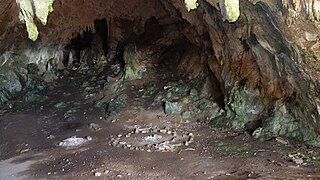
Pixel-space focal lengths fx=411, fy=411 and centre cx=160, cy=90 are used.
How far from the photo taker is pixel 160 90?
11211 millimetres

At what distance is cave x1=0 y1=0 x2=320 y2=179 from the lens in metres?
6.57

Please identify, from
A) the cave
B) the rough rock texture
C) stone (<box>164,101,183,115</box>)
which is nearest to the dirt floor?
the cave

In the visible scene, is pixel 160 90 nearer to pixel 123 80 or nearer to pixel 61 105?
pixel 123 80

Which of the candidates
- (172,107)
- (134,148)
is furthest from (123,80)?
(134,148)

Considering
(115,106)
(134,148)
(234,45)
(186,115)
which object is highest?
(234,45)

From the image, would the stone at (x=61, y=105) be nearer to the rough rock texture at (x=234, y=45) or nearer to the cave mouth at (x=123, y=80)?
the cave mouth at (x=123, y=80)

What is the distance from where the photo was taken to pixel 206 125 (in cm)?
916

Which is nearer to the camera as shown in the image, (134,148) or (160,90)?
(134,148)

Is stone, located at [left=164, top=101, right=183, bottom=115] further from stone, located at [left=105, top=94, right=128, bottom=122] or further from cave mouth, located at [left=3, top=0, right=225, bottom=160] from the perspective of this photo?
stone, located at [left=105, top=94, right=128, bottom=122]

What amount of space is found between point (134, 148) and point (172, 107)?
2241mm

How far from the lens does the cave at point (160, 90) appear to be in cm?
657

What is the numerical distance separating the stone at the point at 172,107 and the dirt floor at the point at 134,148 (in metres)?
0.13

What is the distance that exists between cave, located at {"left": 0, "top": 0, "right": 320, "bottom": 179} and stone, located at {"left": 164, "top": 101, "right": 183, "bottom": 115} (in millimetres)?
26

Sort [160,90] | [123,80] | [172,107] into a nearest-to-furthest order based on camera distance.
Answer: [172,107], [160,90], [123,80]
